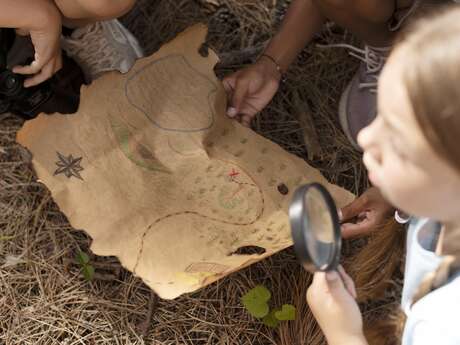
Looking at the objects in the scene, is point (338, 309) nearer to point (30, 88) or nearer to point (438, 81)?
point (438, 81)

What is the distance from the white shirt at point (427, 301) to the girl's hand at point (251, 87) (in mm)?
392

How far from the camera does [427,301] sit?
78cm

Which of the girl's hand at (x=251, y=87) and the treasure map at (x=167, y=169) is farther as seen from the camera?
the girl's hand at (x=251, y=87)

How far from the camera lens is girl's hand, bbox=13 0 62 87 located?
1.09 meters

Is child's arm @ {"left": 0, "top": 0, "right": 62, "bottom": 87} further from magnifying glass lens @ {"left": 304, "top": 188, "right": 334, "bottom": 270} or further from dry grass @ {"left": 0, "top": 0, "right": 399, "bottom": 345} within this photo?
magnifying glass lens @ {"left": 304, "top": 188, "right": 334, "bottom": 270}

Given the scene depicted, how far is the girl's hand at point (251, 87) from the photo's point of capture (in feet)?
3.86

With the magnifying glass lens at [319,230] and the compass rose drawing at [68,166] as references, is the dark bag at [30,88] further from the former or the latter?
the magnifying glass lens at [319,230]

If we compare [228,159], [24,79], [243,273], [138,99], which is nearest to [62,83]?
[24,79]

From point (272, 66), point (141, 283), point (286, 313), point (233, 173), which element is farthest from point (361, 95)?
point (141, 283)

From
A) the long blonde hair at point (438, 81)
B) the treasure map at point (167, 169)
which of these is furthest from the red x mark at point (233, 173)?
the long blonde hair at point (438, 81)

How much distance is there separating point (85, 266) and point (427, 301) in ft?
2.15

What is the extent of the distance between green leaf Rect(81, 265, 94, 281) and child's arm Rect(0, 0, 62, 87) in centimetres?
34

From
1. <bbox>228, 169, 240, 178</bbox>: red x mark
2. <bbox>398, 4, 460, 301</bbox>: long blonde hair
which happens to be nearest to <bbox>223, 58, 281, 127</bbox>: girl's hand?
<bbox>228, 169, 240, 178</bbox>: red x mark

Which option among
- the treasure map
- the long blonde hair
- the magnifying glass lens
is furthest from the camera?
the treasure map
